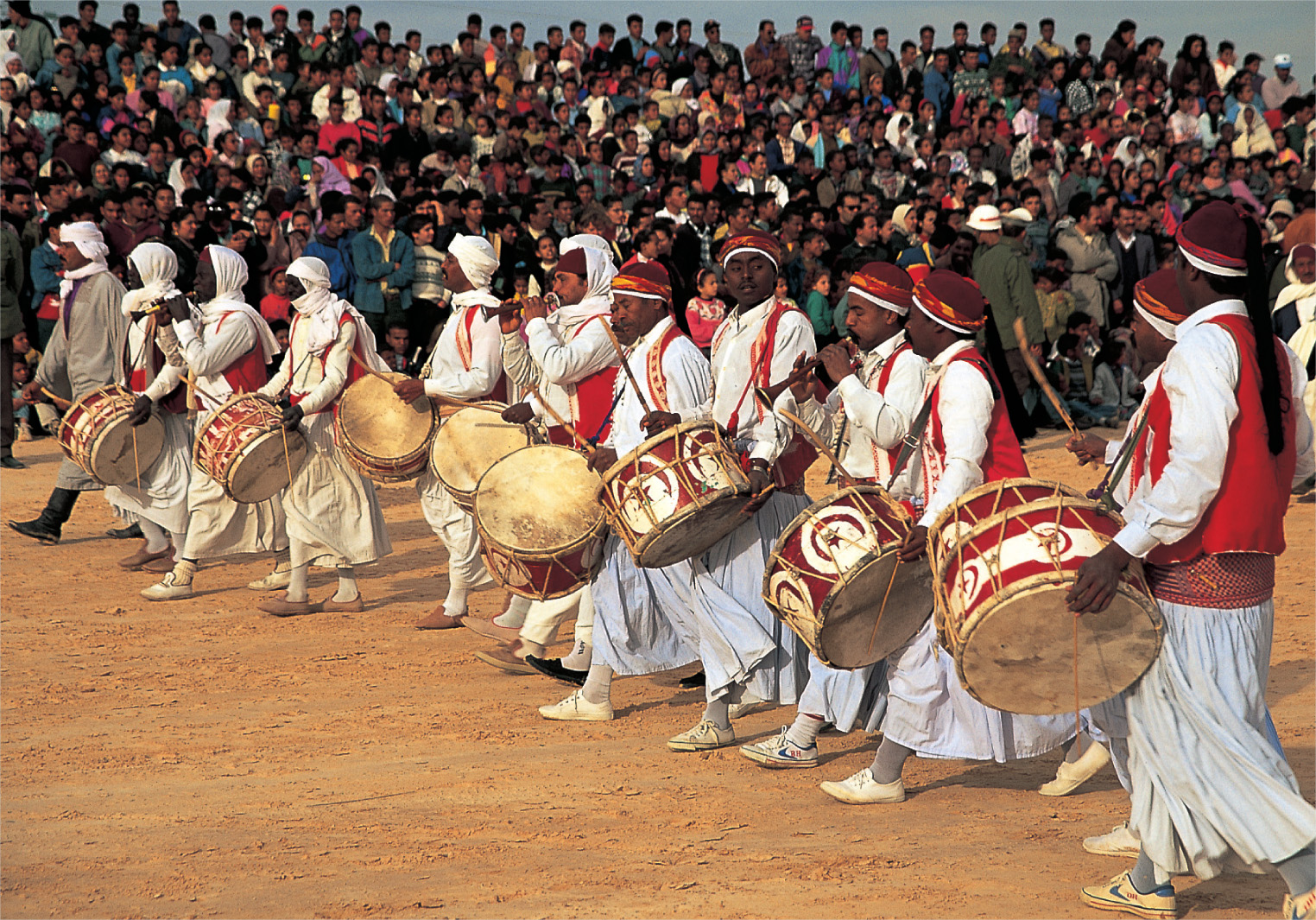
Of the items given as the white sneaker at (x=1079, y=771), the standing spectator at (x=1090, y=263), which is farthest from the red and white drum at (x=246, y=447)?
the standing spectator at (x=1090, y=263)

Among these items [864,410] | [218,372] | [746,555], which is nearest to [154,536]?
[218,372]

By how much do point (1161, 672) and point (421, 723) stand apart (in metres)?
3.45

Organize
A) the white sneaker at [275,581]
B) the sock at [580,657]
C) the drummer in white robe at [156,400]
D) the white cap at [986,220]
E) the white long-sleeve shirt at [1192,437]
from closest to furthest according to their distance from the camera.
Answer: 1. the white long-sleeve shirt at [1192,437]
2. the sock at [580,657]
3. the drummer in white robe at [156,400]
4. the white sneaker at [275,581]
5. the white cap at [986,220]

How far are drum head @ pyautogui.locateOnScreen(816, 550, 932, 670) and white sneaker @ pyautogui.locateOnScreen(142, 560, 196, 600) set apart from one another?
5.26 metres

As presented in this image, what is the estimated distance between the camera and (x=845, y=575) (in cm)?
444

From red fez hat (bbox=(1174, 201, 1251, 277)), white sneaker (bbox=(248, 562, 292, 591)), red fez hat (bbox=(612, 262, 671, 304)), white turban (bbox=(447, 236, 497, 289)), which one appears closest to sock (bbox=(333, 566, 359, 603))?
white sneaker (bbox=(248, 562, 292, 591))

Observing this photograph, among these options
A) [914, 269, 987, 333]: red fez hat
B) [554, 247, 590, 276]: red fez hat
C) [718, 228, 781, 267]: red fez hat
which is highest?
[718, 228, 781, 267]: red fez hat

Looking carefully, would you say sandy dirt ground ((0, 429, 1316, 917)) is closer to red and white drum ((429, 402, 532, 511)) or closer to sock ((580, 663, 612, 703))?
sock ((580, 663, 612, 703))

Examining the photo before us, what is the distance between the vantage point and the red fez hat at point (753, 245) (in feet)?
18.9

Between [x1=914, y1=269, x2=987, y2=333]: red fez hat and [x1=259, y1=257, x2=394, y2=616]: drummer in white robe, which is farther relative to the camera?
[x1=259, y1=257, x2=394, y2=616]: drummer in white robe

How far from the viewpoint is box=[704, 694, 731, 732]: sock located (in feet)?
18.7

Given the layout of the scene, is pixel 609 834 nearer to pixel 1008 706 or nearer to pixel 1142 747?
pixel 1008 706

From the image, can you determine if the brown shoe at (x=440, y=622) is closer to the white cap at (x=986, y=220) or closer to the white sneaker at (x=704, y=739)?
the white sneaker at (x=704, y=739)

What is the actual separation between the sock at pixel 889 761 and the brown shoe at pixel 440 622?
3412mm
